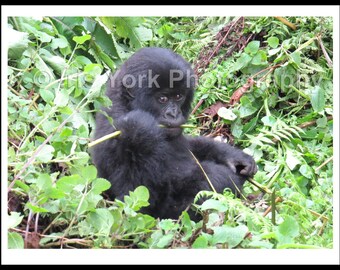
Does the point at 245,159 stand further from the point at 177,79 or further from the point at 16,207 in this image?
the point at 16,207

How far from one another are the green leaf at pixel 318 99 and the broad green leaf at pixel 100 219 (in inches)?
79.6

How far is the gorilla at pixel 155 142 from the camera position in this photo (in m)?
A: 3.66

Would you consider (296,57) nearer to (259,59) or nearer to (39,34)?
(259,59)

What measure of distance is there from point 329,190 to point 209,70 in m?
1.75

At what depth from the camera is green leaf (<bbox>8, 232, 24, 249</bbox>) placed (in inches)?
117

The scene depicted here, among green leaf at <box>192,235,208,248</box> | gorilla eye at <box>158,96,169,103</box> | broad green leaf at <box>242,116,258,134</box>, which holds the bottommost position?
broad green leaf at <box>242,116,258,134</box>

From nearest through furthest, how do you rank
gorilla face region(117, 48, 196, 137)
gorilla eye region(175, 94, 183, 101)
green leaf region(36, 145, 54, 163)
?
green leaf region(36, 145, 54, 163) → gorilla face region(117, 48, 196, 137) → gorilla eye region(175, 94, 183, 101)

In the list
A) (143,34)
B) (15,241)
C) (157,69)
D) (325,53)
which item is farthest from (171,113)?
(325,53)

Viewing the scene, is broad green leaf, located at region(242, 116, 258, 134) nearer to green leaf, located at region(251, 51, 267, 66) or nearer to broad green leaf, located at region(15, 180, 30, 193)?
green leaf, located at region(251, 51, 267, 66)

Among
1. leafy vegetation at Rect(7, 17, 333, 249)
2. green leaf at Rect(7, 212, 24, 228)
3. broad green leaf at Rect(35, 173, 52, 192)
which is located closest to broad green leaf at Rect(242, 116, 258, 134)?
leafy vegetation at Rect(7, 17, 333, 249)

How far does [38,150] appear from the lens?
134 inches

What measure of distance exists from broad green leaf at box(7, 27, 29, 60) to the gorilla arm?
3.81ft

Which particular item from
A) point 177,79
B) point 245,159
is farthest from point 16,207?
point 245,159

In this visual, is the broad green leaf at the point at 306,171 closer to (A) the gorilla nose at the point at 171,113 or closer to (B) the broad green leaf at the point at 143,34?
(A) the gorilla nose at the point at 171,113
